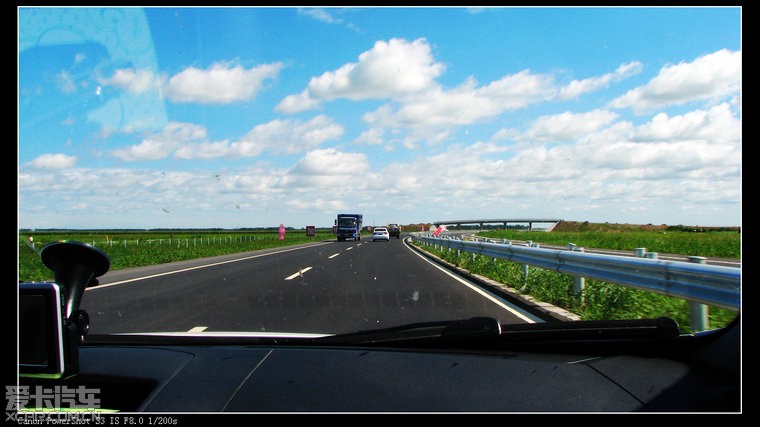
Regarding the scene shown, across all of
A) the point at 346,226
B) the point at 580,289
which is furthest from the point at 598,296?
the point at 346,226

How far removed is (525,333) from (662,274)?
2.64 m

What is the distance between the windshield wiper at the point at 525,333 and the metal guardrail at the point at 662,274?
77cm

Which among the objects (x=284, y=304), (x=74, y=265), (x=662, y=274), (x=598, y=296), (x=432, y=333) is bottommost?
(x=284, y=304)

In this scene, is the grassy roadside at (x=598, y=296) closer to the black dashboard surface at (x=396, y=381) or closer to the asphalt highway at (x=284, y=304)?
the asphalt highway at (x=284, y=304)

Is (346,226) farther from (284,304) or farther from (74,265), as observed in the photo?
(74,265)

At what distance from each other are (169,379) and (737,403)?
2363 mm

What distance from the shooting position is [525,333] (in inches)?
121

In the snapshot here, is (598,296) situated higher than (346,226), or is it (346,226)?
(346,226)

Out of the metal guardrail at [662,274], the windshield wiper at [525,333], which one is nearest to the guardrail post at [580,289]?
the metal guardrail at [662,274]

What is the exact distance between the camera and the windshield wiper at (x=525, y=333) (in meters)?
2.93

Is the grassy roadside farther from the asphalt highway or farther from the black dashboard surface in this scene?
the black dashboard surface

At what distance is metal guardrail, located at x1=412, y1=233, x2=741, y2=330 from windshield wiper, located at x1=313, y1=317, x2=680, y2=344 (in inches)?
30.1
